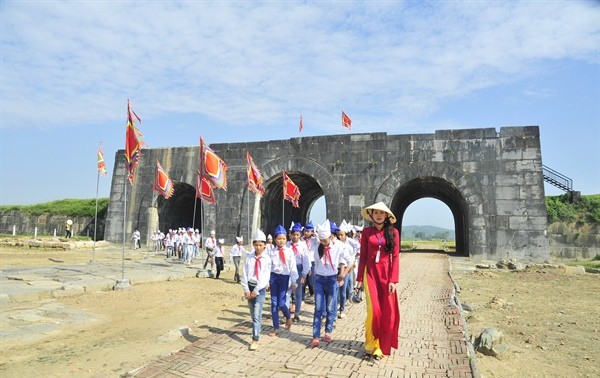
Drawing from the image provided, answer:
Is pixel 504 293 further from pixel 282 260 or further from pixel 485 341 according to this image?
pixel 282 260

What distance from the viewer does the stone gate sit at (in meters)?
17.7

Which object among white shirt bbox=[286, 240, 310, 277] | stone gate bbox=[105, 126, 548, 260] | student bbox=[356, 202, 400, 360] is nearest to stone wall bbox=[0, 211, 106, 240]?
stone gate bbox=[105, 126, 548, 260]

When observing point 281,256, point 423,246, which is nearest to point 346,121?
point 281,256

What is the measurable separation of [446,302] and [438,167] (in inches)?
413

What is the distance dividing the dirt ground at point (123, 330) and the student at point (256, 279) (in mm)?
1306

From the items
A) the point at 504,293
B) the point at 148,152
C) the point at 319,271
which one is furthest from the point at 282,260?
the point at 148,152

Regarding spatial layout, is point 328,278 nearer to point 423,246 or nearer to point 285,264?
point 285,264

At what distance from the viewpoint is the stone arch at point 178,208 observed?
2358 centimetres

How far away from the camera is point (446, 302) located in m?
9.21

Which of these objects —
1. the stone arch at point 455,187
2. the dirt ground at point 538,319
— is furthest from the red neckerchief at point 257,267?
the stone arch at point 455,187

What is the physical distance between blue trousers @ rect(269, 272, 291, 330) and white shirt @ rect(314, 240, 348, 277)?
59cm

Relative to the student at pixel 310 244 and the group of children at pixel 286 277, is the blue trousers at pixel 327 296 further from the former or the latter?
the student at pixel 310 244

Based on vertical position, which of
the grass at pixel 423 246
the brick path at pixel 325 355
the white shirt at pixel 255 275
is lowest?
the brick path at pixel 325 355

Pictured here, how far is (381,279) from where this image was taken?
5.57 metres
